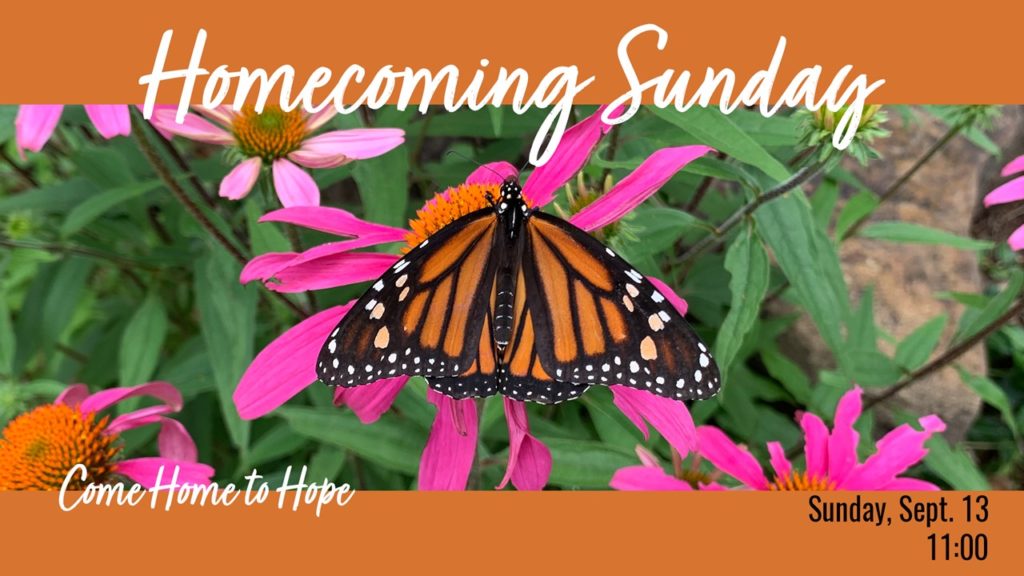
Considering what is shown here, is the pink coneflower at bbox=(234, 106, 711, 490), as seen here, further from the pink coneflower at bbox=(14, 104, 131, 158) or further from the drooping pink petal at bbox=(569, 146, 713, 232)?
the pink coneflower at bbox=(14, 104, 131, 158)

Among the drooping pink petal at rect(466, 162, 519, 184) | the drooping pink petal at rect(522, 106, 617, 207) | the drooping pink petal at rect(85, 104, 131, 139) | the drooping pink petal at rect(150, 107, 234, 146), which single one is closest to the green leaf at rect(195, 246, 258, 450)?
the drooping pink petal at rect(150, 107, 234, 146)

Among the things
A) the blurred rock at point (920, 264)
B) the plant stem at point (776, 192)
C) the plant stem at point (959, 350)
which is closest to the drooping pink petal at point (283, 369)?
the plant stem at point (776, 192)

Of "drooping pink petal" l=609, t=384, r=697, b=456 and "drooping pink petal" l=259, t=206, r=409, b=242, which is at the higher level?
"drooping pink petal" l=259, t=206, r=409, b=242

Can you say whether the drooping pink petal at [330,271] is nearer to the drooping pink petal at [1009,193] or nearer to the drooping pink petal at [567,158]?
the drooping pink petal at [567,158]

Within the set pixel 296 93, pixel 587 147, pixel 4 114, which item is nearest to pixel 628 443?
pixel 587 147

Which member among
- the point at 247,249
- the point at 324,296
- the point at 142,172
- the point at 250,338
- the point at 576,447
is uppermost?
the point at 142,172

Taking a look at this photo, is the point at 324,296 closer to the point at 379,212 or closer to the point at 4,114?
the point at 379,212
